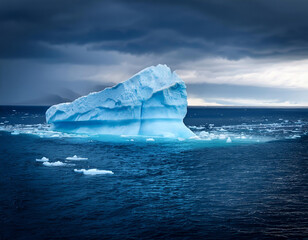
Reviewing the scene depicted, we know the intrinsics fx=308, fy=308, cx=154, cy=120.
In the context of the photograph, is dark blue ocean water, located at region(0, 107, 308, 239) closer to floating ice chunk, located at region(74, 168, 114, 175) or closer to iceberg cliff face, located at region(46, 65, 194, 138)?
floating ice chunk, located at region(74, 168, 114, 175)

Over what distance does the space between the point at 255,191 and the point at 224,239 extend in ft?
17.6

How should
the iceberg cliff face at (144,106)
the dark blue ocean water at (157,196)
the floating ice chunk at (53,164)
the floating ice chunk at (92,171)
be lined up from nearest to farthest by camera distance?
the dark blue ocean water at (157,196) → the floating ice chunk at (92,171) → the floating ice chunk at (53,164) → the iceberg cliff face at (144,106)

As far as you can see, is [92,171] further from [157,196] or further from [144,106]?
[144,106]

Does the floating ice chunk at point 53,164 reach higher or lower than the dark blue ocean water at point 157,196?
higher

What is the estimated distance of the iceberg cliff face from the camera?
32125 millimetres

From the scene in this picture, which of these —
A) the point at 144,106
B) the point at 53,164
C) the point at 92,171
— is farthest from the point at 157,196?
the point at 144,106

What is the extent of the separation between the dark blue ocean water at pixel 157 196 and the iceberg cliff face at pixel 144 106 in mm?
8819

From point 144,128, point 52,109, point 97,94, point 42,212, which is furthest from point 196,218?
point 52,109

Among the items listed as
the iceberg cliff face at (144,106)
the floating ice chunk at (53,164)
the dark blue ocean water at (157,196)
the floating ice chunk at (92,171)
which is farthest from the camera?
the iceberg cliff face at (144,106)

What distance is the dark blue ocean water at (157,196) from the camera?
997cm

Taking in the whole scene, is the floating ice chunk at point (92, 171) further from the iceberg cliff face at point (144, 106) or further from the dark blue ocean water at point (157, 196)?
the iceberg cliff face at point (144, 106)

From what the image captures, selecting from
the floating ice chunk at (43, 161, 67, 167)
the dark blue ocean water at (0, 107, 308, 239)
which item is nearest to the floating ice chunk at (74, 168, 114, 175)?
the dark blue ocean water at (0, 107, 308, 239)

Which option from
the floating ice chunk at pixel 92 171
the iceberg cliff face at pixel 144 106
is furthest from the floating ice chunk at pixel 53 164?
the iceberg cliff face at pixel 144 106

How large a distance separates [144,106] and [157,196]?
19.7 metres
